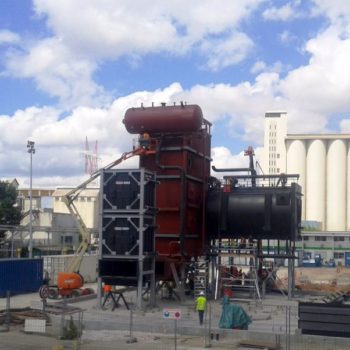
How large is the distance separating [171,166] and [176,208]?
8.46 feet

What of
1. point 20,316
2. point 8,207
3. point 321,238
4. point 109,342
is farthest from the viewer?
point 321,238

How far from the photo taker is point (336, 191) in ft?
481

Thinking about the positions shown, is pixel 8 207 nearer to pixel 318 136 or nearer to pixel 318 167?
pixel 318 167

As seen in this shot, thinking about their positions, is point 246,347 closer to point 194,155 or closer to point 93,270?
point 194,155

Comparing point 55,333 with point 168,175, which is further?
point 168,175

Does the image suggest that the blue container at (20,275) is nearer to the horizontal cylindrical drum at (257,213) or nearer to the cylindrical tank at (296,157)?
the horizontal cylindrical drum at (257,213)

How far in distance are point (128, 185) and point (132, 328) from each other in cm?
913

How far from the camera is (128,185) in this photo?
35000 millimetres

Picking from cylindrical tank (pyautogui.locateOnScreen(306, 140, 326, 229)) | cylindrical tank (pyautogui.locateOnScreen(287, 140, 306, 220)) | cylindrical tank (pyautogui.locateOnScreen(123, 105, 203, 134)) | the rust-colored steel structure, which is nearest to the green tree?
the rust-colored steel structure

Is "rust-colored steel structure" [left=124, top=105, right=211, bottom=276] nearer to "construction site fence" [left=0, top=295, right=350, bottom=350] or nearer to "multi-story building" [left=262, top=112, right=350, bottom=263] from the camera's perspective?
"construction site fence" [left=0, top=295, right=350, bottom=350]

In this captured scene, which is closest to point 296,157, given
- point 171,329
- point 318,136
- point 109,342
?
point 318,136

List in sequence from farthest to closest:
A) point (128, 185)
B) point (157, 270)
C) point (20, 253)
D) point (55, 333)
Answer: point (20, 253), point (157, 270), point (128, 185), point (55, 333)

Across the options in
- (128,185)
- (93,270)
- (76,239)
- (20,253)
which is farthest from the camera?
(76,239)

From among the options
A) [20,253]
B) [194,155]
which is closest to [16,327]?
[194,155]
